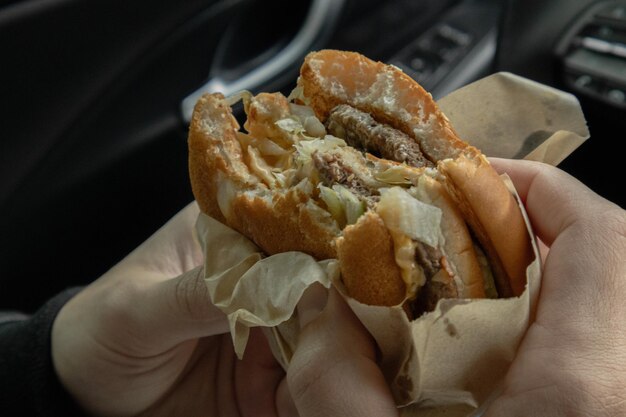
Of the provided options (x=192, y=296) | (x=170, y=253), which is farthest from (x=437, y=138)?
(x=170, y=253)

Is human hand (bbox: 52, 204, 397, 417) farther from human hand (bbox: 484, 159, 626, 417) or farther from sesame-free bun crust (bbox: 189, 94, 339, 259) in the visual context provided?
human hand (bbox: 484, 159, 626, 417)

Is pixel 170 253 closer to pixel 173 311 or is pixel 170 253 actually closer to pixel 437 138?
pixel 173 311

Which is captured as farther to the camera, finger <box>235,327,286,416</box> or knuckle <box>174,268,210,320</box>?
finger <box>235,327,286,416</box>

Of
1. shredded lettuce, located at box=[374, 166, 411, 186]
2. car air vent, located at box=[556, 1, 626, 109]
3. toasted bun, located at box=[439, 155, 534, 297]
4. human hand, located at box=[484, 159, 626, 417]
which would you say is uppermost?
shredded lettuce, located at box=[374, 166, 411, 186]

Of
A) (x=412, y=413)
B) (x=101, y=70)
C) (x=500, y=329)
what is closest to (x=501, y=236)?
(x=500, y=329)

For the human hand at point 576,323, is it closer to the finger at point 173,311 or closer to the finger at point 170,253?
the finger at point 173,311

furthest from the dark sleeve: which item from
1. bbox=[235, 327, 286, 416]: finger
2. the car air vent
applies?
the car air vent
